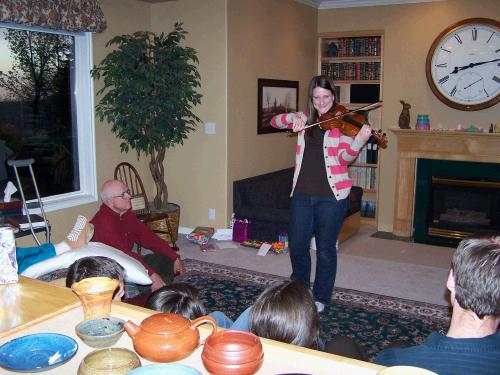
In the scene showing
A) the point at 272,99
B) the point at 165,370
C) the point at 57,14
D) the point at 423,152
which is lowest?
the point at 165,370

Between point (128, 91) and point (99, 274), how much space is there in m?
3.18

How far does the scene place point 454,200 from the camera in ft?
18.8

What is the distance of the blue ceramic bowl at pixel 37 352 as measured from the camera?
3.84 ft

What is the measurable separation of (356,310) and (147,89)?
2599mm

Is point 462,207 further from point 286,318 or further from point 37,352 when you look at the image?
point 37,352

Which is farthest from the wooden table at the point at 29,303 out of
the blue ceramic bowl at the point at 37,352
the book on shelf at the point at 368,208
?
the book on shelf at the point at 368,208

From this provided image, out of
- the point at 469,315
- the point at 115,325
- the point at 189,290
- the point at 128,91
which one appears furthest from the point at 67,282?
the point at 128,91

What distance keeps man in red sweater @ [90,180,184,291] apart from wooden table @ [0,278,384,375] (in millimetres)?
1290

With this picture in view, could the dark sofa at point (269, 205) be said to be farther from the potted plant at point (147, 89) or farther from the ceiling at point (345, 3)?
the ceiling at point (345, 3)

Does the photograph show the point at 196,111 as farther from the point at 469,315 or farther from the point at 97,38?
the point at 469,315

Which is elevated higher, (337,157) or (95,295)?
(337,157)

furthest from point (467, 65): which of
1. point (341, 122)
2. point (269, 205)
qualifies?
point (341, 122)

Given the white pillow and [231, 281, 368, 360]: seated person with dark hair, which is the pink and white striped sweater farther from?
[231, 281, 368, 360]: seated person with dark hair

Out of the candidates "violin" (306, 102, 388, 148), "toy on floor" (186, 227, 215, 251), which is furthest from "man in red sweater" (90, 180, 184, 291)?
"toy on floor" (186, 227, 215, 251)
